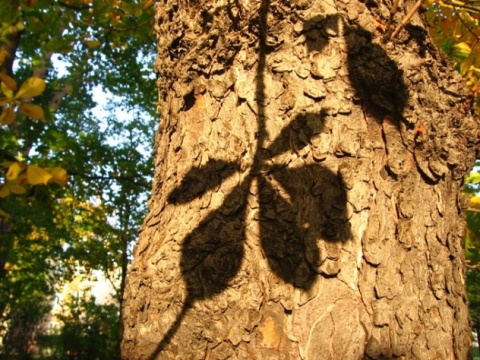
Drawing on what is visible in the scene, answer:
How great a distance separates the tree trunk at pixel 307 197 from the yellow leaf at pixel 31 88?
0.54m

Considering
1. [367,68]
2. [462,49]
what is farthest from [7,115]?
[462,49]

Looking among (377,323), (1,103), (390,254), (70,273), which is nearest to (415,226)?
(390,254)

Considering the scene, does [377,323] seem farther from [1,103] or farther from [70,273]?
[70,273]

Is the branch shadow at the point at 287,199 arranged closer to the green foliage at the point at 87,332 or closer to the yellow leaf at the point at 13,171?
the yellow leaf at the point at 13,171

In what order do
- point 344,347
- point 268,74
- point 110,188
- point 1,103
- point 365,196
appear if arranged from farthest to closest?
point 110,188 → point 1,103 → point 268,74 → point 365,196 → point 344,347

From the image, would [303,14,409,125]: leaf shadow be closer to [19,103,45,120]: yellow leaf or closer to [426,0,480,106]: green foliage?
[426,0,480,106]: green foliage

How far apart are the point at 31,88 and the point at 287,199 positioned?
40.5 inches

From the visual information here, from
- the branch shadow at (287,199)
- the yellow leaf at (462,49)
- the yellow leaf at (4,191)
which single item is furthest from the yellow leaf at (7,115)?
the yellow leaf at (462,49)

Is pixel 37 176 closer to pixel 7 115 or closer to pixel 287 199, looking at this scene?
pixel 7 115

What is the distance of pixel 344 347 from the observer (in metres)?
1.06

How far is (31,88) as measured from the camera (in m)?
1.60

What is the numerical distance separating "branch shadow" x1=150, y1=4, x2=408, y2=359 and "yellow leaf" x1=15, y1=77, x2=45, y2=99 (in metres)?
0.71

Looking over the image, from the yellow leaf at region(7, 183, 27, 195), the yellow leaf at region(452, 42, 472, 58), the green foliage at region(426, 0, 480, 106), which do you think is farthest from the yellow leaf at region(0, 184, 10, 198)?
the yellow leaf at region(452, 42, 472, 58)

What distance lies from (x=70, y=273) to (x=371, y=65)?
12.7 metres
